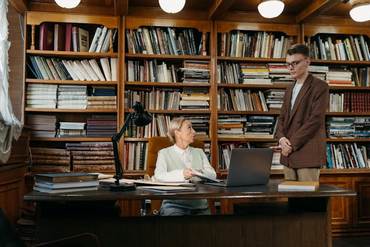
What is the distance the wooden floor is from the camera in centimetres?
388

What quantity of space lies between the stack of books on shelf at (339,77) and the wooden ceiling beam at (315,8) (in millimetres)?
633

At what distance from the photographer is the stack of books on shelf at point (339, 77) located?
14.4 ft

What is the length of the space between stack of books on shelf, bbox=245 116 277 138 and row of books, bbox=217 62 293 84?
1.21 feet

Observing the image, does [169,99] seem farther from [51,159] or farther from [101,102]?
[51,159]

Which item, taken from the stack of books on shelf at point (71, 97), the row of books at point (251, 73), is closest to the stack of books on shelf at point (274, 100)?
the row of books at point (251, 73)

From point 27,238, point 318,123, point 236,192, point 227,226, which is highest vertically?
point 318,123

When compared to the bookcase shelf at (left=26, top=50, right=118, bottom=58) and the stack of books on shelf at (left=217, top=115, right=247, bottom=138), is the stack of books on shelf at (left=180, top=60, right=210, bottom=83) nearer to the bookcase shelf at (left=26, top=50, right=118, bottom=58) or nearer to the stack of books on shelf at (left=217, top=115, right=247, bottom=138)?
the stack of books on shelf at (left=217, top=115, right=247, bottom=138)

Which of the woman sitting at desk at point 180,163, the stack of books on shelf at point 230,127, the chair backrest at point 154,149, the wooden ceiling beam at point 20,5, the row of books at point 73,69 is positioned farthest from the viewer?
the stack of books on shelf at point 230,127

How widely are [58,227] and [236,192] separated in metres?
0.80

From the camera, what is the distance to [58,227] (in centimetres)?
190

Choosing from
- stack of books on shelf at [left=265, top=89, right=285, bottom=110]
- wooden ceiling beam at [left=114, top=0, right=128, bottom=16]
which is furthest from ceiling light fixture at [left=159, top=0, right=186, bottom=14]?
stack of books on shelf at [left=265, top=89, right=285, bottom=110]

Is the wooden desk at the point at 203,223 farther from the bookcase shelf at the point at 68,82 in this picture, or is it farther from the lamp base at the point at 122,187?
the bookcase shelf at the point at 68,82

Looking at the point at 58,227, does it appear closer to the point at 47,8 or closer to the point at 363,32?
the point at 47,8

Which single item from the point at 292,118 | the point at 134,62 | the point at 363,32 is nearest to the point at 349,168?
the point at 363,32
